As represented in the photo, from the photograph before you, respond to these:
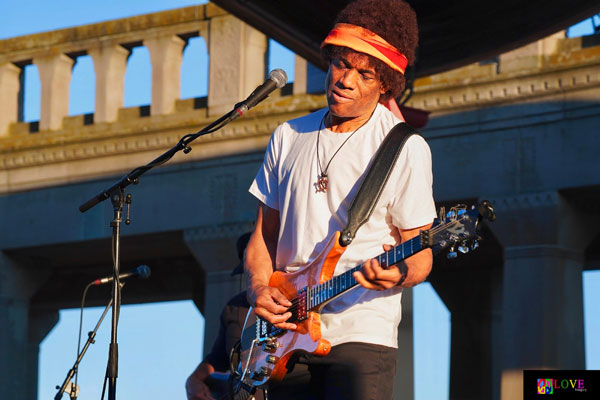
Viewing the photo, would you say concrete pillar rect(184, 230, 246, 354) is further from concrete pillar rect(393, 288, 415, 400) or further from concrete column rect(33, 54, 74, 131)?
concrete column rect(33, 54, 74, 131)

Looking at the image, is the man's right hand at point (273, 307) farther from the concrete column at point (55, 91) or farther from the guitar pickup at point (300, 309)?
the concrete column at point (55, 91)

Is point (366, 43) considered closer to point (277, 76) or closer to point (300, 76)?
point (277, 76)

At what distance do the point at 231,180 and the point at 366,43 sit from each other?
33.8ft

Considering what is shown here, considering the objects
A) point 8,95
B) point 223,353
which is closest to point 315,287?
point 223,353

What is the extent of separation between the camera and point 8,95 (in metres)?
17.0

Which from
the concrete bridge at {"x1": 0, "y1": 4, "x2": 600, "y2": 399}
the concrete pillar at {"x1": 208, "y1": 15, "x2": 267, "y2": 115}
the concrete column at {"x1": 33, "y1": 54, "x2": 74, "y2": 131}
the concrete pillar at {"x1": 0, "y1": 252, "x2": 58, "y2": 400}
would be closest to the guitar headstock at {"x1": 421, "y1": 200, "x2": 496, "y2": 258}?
the concrete bridge at {"x1": 0, "y1": 4, "x2": 600, "y2": 399}

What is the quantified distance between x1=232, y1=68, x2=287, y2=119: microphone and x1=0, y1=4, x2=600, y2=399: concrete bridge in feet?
22.7

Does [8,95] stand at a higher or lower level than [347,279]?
higher

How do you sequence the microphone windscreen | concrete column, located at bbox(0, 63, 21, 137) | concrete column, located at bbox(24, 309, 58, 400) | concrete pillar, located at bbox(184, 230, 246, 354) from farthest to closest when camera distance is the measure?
concrete column, located at bbox(24, 309, 58, 400)
concrete column, located at bbox(0, 63, 21, 137)
concrete pillar, located at bbox(184, 230, 246, 354)
the microphone windscreen

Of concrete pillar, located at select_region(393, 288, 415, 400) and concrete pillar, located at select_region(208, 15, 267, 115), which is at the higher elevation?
concrete pillar, located at select_region(208, 15, 267, 115)

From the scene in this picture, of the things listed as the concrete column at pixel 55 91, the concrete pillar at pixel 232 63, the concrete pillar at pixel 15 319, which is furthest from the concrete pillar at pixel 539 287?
the concrete pillar at pixel 15 319

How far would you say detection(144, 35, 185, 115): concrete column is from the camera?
15.5 m

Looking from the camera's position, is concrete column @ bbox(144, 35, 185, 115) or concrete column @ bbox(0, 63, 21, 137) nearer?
concrete column @ bbox(144, 35, 185, 115)

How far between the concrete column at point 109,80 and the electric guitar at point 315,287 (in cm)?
1155
